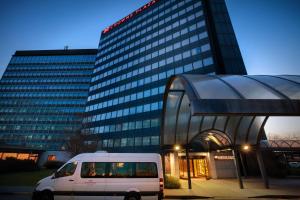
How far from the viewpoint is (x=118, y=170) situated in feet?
29.2

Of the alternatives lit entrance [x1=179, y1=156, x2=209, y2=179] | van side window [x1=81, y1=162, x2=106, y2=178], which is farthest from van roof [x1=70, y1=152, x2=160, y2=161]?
lit entrance [x1=179, y1=156, x2=209, y2=179]

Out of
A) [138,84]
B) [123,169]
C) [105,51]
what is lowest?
[123,169]

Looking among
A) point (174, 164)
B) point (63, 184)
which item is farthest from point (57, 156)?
point (63, 184)

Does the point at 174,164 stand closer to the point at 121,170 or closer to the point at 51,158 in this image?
the point at 121,170

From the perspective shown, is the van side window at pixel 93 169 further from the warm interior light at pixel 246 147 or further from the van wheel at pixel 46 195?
the warm interior light at pixel 246 147

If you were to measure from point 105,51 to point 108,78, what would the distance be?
15099 millimetres

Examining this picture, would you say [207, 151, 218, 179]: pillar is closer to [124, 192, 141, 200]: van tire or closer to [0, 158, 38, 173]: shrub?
[124, 192, 141, 200]: van tire

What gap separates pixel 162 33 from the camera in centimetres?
5178

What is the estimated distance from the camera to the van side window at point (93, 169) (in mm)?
8711

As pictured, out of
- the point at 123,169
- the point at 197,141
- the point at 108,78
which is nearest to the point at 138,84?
the point at 108,78

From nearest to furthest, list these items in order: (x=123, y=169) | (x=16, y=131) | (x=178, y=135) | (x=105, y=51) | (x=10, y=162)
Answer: (x=123, y=169)
(x=178, y=135)
(x=10, y=162)
(x=105, y=51)
(x=16, y=131)

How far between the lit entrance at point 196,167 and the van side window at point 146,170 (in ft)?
49.0

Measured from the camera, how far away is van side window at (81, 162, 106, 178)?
8.71m

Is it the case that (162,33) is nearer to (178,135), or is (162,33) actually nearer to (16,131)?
(178,135)
